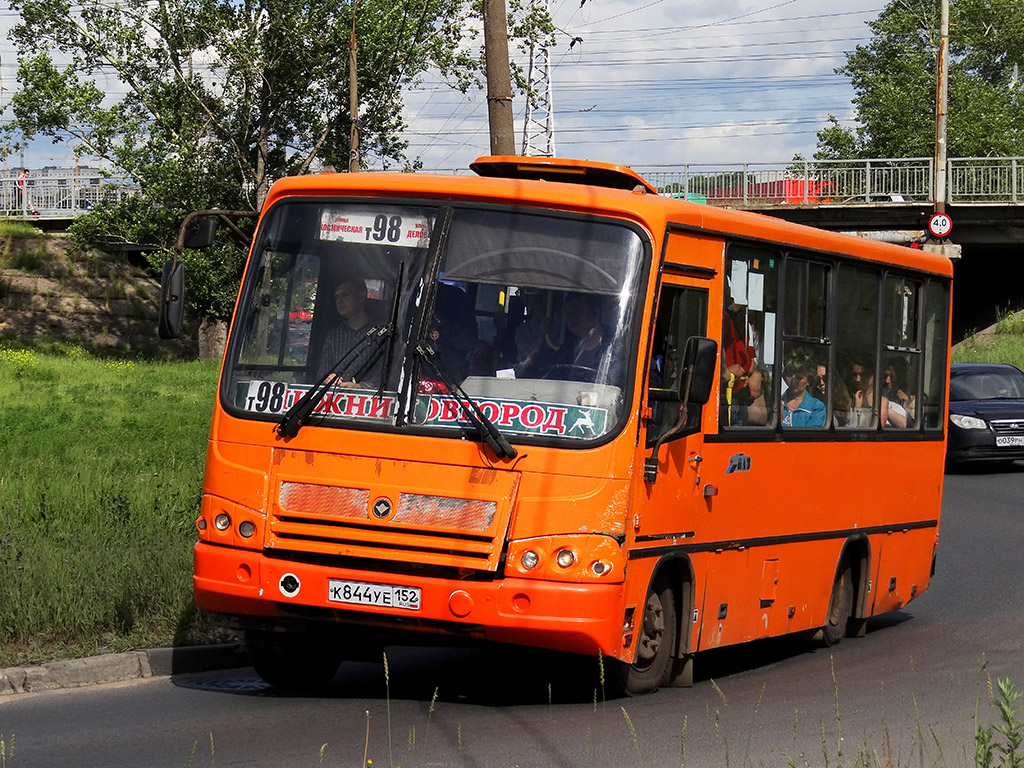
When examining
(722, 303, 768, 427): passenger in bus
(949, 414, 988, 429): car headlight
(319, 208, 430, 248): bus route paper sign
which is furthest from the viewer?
(949, 414, 988, 429): car headlight

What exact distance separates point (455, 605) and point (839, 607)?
4.65 metres

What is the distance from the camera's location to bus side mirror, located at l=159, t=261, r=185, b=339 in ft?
27.9

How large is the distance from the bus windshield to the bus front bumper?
2.49 feet

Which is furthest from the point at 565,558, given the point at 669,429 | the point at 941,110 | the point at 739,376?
the point at 941,110

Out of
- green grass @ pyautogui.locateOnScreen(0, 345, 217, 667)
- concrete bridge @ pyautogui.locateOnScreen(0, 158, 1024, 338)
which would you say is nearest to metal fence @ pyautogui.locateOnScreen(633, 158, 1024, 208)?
concrete bridge @ pyautogui.locateOnScreen(0, 158, 1024, 338)

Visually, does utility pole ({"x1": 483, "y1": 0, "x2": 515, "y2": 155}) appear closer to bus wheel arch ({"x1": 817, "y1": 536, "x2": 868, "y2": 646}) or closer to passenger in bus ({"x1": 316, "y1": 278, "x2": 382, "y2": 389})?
bus wheel arch ({"x1": 817, "y1": 536, "x2": 868, "y2": 646})

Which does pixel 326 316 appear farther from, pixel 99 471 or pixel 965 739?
pixel 99 471

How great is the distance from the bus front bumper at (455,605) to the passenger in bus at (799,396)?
2624mm

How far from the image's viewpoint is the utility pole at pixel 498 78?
48.1ft

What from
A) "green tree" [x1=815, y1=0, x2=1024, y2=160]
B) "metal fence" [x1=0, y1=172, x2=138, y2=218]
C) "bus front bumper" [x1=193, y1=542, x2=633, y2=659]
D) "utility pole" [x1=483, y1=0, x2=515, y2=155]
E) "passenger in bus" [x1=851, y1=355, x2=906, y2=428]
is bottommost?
"bus front bumper" [x1=193, y1=542, x2=633, y2=659]

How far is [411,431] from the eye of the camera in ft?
25.4

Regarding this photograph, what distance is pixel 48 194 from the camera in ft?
178

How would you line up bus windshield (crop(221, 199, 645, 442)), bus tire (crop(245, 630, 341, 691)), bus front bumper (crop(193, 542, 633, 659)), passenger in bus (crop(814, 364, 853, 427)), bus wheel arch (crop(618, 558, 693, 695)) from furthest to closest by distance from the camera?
1. passenger in bus (crop(814, 364, 853, 427))
2. bus tire (crop(245, 630, 341, 691))
3. bus wheel arch (crop(618, 558, 693, 695))
4. bus windshield (crop(221, 199, 645, 442))
5. bus front bumper (crop(193, 542, 633, 659))

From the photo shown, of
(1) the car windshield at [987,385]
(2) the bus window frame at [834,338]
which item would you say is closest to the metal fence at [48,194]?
(1) the car windshield at [987,385]
